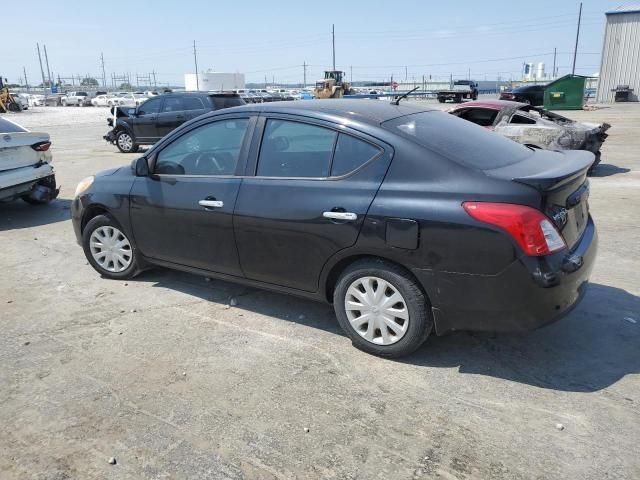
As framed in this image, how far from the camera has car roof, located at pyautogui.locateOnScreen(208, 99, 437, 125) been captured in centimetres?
371

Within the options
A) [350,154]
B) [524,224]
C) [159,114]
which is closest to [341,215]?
[350,154]

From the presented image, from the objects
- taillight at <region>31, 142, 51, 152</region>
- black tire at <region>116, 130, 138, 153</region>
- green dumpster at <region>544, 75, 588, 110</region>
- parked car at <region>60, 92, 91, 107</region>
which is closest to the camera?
taillight at <region>31, 142, 51, 152</region>

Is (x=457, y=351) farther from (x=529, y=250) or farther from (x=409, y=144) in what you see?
(x=409, y=144)

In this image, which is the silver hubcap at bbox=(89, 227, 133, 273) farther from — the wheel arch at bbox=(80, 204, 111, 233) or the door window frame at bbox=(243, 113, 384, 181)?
the door window frame at bbox=(243, 113, 384, 181)

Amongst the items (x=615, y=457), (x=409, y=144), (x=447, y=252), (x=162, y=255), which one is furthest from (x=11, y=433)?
(x=615, y=457)

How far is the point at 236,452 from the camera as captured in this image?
2725 mm

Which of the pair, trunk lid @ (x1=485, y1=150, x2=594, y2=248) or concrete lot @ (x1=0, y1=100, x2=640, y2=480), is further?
trunk lid @ (x1=485, y1=150, x2=594, y2=248)

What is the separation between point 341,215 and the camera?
3.47 m

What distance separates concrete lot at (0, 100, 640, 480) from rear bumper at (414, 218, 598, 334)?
11cm

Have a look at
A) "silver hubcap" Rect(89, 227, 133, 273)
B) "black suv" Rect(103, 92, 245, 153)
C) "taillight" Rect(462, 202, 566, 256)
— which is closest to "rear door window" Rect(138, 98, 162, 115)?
"black suv" Rect(103, 92, 245, 153)

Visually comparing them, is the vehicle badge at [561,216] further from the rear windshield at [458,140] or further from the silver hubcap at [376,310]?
the silver hubcap at [376,310]

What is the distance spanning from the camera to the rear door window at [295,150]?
12.2 ft

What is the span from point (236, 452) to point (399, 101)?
297 cm

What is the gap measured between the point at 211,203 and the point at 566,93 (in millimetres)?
29889
